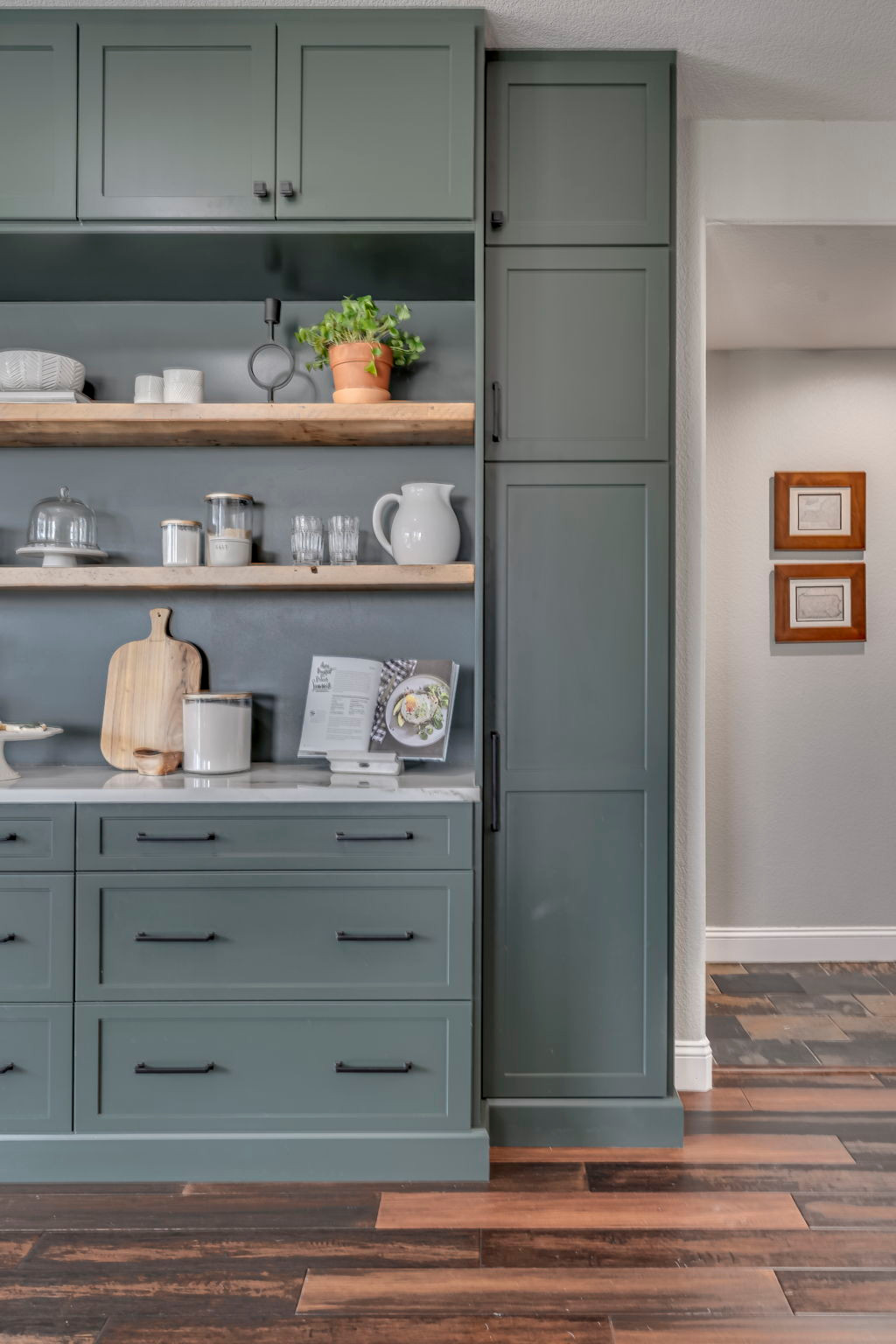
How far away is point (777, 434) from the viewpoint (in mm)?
3682

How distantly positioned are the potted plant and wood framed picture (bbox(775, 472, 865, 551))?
191cm

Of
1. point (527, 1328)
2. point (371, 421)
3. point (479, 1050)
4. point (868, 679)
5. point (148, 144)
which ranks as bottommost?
point (527, 1328)

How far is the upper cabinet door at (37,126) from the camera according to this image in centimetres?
224

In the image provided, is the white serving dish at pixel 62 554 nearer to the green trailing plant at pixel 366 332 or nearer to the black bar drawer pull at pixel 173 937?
the green trailing plant at pixel 366 332

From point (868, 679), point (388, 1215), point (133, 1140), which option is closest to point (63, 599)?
point (133, 1140)

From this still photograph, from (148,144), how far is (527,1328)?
8.80ft

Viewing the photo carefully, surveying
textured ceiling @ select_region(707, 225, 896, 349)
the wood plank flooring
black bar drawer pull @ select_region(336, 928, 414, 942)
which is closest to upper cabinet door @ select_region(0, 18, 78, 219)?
textured ceiling @ select_region(707, 225, 896, 349)

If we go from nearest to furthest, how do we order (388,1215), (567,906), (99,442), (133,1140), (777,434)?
(388,1215)
(133,1140)
(567,906)
(99,442)
(777,434)

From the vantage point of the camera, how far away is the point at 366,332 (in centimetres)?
241

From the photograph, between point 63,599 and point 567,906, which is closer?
point 567,906

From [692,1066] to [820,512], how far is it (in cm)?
221

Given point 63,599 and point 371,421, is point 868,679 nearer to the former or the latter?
point 371,421

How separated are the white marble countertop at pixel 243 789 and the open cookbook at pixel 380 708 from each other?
0.58 feet

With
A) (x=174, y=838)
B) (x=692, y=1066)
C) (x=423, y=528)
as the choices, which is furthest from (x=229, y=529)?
(x=692, y=1066)
